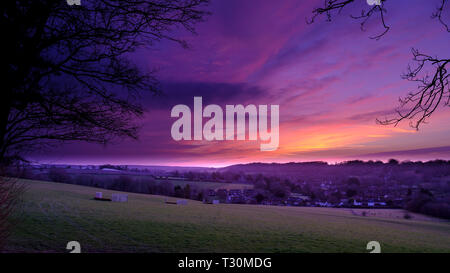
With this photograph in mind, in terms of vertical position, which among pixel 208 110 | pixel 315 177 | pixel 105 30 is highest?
pixel 105 30

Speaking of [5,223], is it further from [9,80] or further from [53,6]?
[53,6]

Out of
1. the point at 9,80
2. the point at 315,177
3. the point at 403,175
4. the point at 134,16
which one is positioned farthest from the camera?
the point at 315,177

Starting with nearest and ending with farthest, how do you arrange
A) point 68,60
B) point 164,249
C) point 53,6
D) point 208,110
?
point 53,6
point 68,60
point 208,110
point 164,249

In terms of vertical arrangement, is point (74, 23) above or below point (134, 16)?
below

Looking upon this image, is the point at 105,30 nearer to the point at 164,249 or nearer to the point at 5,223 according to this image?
the point at 5,223

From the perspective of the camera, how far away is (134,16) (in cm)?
451

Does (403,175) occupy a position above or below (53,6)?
below

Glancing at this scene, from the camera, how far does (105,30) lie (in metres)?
4.28

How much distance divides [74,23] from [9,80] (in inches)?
49.9
